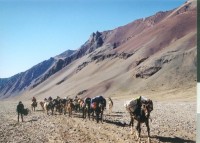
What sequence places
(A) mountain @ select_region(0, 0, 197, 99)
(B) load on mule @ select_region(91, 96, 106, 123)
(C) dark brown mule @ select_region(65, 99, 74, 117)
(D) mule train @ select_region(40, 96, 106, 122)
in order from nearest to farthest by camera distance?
(B) load on mule @ select_region(91, 96, 106, 123), (D) mule train @ select_region(40, 96, 106, 122), (C) dark brown mule @ select_region(65, 99, 74, 117), (A) mountain @ select_region(0, 0, 197, 99)

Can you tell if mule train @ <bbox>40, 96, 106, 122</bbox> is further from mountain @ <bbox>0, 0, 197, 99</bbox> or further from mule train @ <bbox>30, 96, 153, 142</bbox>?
mountain @ <bbox>0, 0, 197, 99</bbox>

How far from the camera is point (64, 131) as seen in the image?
971 inches

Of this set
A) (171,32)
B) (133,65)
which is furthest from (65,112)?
(171,32)

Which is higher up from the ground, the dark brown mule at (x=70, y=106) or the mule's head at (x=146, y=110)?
the dark brown mule at (x=70, y=106)

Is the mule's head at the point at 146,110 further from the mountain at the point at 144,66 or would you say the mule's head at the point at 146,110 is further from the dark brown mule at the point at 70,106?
the mountain at the point at 144,66

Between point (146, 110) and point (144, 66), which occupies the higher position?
point (144, 66)

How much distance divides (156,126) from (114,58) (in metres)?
120

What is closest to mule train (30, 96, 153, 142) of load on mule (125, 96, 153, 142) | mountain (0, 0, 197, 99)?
load on mule (125, 96, 153, 142)

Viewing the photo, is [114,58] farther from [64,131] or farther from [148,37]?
[64,131]

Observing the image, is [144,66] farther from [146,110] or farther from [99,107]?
[146,110]

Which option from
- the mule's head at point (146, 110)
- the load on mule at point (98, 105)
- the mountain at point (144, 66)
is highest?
the mountain at point (144, 66)

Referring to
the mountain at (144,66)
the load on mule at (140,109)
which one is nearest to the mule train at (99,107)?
the load on mule at (140,109)

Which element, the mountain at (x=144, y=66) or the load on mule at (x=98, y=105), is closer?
the load on mule at (x=98, y=105)

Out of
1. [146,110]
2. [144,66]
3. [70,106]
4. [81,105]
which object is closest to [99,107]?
[81,105]
